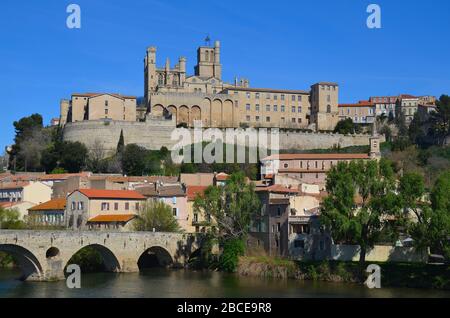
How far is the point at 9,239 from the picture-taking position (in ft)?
150

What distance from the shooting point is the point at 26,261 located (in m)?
47.5

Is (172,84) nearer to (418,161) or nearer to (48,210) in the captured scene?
(418,161)

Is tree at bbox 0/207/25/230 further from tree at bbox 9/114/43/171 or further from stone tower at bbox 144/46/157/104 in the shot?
stone tower at bbox 144/46/157/104

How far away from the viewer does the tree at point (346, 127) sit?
339 feet

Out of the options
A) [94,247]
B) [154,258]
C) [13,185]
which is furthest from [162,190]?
[13,185]

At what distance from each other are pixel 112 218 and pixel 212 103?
47917 millimetres

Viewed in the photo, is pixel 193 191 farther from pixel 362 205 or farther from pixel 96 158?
pixel 96 158

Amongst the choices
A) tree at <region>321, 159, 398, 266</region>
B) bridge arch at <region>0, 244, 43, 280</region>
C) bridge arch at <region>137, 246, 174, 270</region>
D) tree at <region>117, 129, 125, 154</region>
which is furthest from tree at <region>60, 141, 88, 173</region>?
tree at <region>321, 159, 398, 266</region>

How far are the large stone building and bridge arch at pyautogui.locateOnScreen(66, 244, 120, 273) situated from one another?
146 feet

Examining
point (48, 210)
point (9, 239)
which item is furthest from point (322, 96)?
point (9, 239)

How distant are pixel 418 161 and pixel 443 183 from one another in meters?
43.7

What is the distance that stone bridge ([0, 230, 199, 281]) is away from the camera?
46500 mm

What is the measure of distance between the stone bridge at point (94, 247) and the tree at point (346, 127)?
51231 millimetres

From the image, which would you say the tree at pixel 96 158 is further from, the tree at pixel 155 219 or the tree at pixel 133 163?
the tree at pixel 155 219
